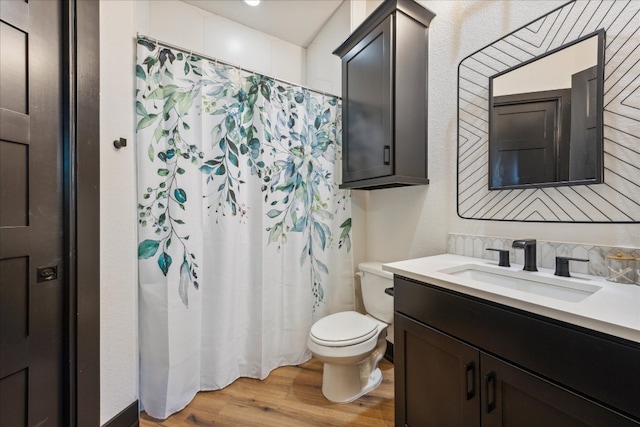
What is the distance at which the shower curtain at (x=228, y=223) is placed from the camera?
1.40 meters

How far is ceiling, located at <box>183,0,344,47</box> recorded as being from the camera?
2.09 meters

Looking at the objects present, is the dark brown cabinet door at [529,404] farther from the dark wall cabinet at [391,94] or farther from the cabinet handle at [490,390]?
the dark wall cabinet at [391,94]

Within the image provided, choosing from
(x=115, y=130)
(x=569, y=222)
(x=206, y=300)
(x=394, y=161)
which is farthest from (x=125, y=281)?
(x=569, y=222)

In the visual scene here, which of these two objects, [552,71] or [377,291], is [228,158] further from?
[552,71]

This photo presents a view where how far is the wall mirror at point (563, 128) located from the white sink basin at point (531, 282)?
0.91 feet

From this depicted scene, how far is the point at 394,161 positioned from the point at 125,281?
1.53 meters

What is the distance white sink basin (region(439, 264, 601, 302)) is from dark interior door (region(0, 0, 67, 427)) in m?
1.59

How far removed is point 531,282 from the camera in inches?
40.9

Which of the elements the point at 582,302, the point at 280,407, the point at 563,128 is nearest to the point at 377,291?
the point at 280,407

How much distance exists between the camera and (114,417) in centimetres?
122

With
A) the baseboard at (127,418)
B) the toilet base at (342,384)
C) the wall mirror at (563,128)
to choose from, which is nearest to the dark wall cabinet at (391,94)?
the wall mirror at (563,128)

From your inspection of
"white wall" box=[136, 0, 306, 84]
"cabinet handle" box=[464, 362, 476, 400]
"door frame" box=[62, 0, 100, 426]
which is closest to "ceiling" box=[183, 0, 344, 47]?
"white wall" box=[136, 0, 306, 84]

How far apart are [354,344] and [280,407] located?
55 centimetres

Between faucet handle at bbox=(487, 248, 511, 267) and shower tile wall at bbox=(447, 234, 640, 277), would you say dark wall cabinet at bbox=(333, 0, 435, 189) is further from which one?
faucet handle at bbox=(487, 248, 511, 267)
